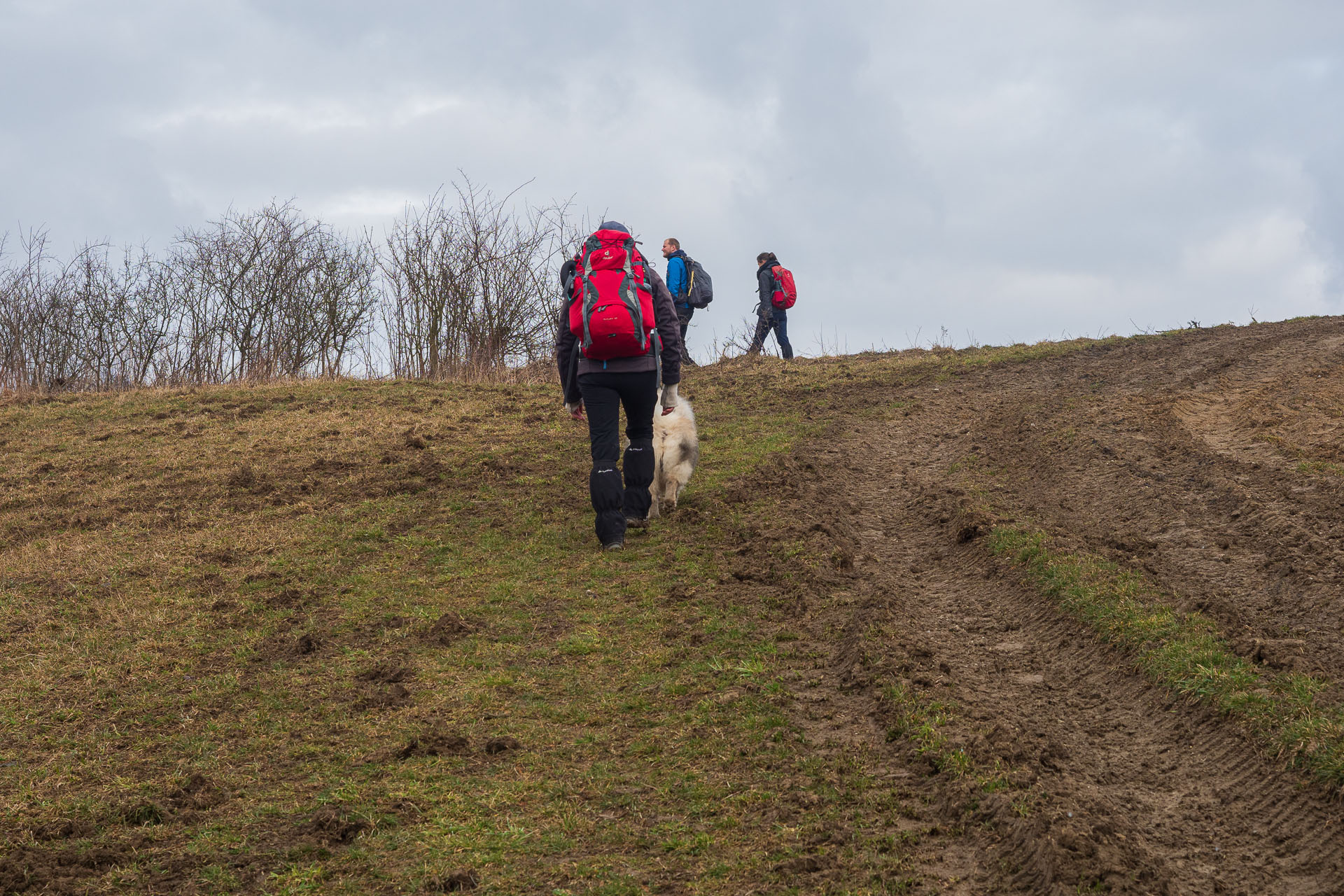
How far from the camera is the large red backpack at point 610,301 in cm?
716

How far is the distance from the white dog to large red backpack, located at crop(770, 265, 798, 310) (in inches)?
330

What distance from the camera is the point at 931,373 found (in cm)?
1448

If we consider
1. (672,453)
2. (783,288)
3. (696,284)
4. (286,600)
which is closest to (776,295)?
(783,288)

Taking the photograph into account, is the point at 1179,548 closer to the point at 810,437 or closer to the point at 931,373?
the point at 810,437

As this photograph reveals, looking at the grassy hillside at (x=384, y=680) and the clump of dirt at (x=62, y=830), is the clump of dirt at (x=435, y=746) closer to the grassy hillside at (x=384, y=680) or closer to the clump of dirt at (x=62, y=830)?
the grassy hillside at (x=384, y=680)

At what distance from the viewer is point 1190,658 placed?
4.95 metres

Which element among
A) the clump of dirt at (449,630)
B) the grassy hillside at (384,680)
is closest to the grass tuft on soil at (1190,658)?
the grassy hillside at (384,680)

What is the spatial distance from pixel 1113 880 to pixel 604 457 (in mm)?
4886

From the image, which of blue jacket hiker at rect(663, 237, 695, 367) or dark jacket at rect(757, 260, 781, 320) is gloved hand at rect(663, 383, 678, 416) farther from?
dark jacket at rect(757, 260, 781, 320)

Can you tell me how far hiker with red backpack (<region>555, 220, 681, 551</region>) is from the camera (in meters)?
7.21

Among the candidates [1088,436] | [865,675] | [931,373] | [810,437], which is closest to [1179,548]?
[865,675]

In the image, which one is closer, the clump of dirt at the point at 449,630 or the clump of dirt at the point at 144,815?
the clump of dirt at the point at 144,815

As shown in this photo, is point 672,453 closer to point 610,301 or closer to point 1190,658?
point 610,301

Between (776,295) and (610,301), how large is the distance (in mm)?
10049
